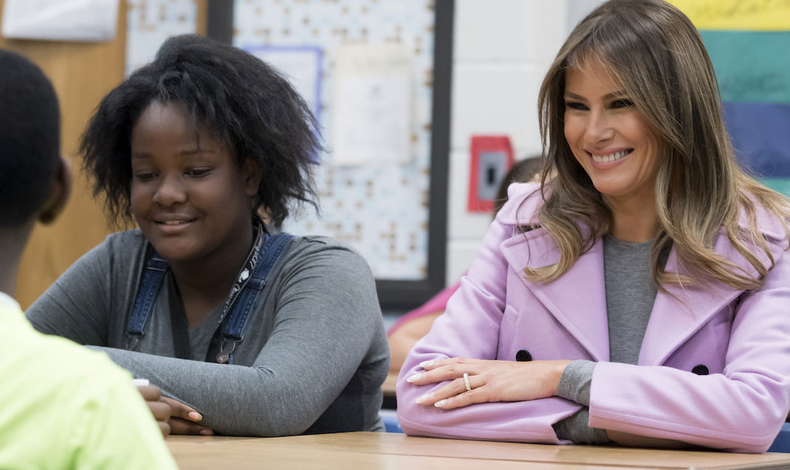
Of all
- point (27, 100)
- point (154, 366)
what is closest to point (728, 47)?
point (154, 366)

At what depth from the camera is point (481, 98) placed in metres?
3.55

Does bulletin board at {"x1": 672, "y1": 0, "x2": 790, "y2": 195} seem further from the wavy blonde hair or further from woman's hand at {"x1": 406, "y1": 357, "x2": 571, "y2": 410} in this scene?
woman's hand at {"x1": 406, "y1": 357, "x2": 571, "y2": 410}

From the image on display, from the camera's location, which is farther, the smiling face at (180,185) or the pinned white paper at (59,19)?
the pinned white paper at (59,19)

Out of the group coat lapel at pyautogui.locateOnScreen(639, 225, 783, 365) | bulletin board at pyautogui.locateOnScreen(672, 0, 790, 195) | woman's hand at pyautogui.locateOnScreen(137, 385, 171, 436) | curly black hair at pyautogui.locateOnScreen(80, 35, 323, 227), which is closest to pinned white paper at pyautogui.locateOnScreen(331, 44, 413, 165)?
bulletin board at pyautogui.locateOnScreen(672, 0, 790, 195)

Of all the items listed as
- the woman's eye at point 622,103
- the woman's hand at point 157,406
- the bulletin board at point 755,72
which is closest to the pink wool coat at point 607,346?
the woman's eye at point 622,103

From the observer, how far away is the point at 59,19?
361cm

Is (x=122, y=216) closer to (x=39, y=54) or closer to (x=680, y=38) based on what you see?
(x=680, y=38)

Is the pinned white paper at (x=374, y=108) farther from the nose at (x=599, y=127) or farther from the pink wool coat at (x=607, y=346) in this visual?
the nose at (x=599, y=127)

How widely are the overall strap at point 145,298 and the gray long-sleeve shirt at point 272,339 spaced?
0.01m

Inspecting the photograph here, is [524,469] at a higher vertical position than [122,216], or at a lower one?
lower

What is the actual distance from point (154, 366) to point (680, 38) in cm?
103

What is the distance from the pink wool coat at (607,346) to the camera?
1.48 meters

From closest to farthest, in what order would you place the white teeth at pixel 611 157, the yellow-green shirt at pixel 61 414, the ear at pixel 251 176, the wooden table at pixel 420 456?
the yellow-green shirt at pixel 61 414 → the wooden table at pixel 420 456 → the white teeth at pixel 611 157 → the ear at pixel 251 176

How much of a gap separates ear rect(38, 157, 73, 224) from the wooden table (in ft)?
1.09
